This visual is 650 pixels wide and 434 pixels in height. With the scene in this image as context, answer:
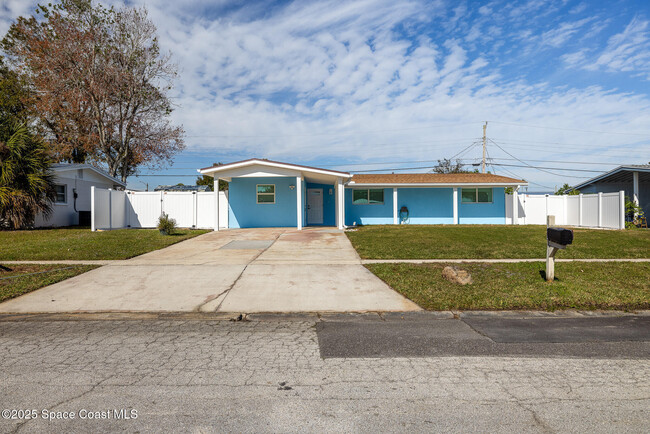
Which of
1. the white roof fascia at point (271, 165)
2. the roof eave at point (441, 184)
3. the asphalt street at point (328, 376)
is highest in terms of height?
the white roof fascia at point (271, 165)

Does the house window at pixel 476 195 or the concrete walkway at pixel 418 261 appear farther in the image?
the house window at pixel 476 195

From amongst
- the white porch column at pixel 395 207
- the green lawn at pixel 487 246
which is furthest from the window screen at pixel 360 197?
the green lawn at pixel 487 246

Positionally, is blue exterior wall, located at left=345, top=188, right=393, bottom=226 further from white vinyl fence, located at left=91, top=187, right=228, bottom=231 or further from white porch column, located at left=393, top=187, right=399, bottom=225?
white vinyl fence, located at left=91, top=187, right=228, bottom=231

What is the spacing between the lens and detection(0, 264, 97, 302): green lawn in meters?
6.54

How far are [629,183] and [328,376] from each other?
26.9 metres

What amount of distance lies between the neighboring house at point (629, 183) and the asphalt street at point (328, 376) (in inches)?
734

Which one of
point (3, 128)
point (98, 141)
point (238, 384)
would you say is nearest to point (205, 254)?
point (238, 384)

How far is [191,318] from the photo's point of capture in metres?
5.28

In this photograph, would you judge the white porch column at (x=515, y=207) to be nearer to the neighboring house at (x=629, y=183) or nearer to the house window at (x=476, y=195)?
the house window at (x=476, y=195)

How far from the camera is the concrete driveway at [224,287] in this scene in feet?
19.0

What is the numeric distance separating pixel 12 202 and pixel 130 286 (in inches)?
495

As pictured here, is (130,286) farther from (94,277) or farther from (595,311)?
(595,311)

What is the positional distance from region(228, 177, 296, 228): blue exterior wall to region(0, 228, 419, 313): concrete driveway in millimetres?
9295

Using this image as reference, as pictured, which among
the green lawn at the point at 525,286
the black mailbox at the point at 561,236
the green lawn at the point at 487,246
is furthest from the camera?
the green lawn at the point at 487,246
